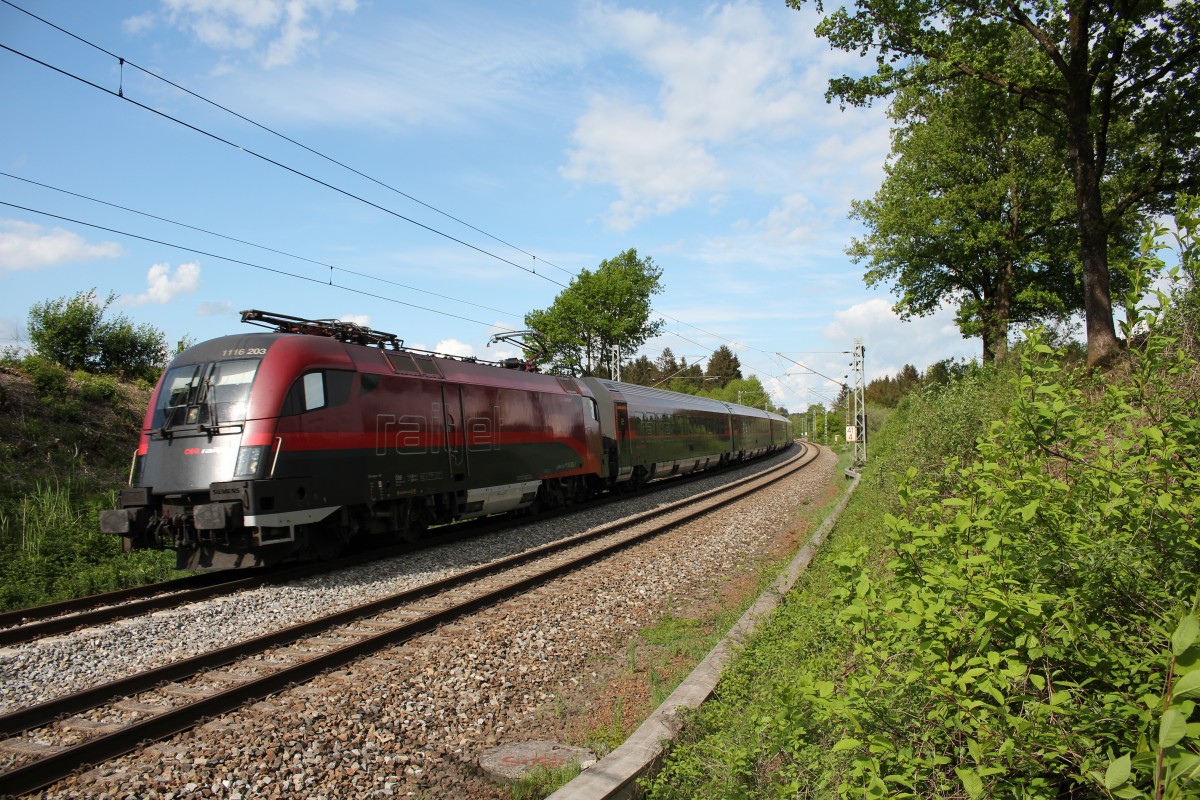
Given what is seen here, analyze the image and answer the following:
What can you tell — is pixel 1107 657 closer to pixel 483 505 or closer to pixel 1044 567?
pixel 1044 567

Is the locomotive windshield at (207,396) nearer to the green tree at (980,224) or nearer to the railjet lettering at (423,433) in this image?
the railjet lettering at (423,433)

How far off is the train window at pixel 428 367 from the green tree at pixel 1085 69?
31.2 ft

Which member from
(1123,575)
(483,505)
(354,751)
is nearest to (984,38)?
(483,505)

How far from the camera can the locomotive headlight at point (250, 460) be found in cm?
886

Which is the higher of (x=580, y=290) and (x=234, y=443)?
(x=580, y=290)

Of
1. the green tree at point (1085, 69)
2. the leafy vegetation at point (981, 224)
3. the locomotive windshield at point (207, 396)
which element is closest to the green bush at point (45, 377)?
the locomotive windshield at point (207, 396)

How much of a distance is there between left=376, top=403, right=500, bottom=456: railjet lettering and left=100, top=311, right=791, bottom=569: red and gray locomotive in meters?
0.03

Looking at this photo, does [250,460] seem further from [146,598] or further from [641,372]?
[641,372]

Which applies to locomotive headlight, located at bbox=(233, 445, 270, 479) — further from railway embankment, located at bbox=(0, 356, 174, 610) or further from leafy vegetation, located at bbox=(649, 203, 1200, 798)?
leafy vegetation, located at bbox=(649, 203, 1200, 798)

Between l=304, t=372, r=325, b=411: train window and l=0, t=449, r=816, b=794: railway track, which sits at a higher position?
l=304, t=372, r=325, b=411: train window

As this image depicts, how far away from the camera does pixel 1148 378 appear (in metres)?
2.71

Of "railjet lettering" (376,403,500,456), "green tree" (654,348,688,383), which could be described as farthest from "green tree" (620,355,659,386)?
"railjet lettering" (376,403,500,456)

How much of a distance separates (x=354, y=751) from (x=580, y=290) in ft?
186

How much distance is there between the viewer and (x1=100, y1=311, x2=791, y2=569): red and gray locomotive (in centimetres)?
906
